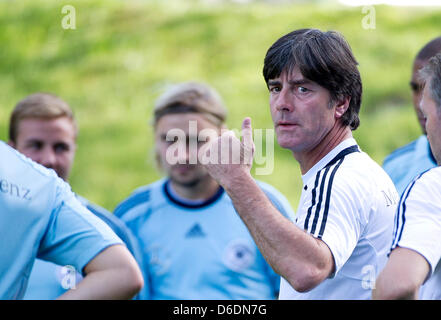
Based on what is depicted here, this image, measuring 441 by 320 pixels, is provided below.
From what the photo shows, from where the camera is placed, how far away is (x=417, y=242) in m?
2.00

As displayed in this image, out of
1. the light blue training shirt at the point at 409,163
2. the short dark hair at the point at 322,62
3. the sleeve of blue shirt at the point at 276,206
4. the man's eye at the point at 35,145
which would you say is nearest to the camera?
the short dark hair at the point at 322,62

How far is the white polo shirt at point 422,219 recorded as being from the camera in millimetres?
2004

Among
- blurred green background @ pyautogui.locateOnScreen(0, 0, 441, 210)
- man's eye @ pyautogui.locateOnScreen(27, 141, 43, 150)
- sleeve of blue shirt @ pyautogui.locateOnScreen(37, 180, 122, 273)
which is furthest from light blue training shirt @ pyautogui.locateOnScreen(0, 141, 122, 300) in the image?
blurred green background @ pyautogui.locateOnScreen(0, 0, 441, 210)

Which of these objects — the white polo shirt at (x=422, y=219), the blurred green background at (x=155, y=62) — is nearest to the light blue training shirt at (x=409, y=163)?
the white polo shirt at (x=422, y=219)

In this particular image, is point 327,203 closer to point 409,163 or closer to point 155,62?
point 409,163

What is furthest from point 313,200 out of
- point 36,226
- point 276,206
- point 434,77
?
point 276,206

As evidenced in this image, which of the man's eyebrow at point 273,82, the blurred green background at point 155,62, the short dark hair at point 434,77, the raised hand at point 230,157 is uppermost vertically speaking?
the blurred green background at point 155,62

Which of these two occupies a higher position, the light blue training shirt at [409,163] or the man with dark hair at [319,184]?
the light blue training shirt at [409,163]

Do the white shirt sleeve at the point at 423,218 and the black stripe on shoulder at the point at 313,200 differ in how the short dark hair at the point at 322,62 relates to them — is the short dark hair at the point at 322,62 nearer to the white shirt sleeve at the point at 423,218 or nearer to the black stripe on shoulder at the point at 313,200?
the black stripe on shoulder at the point at 313,200

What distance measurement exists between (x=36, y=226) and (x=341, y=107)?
1179 millimetres

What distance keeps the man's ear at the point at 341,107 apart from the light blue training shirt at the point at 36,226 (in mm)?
943

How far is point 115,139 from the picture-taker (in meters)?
7.67

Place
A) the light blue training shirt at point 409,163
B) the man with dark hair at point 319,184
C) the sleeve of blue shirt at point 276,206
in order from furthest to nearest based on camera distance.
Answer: the sleeve of blue shirt at point 276,206, the light blue training shirt at point 409,163, the man with dark hair at point 319,184
